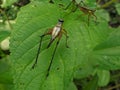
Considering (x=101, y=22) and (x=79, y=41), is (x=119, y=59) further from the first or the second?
(x=79, y=41)

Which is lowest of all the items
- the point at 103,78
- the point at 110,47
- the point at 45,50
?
the point at 103,78

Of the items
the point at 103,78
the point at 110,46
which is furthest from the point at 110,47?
the point at 103,78

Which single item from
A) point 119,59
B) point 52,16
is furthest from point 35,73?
point 119,59

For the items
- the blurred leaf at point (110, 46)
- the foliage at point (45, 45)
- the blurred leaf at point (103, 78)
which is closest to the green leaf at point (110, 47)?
the blurred leaf at point (110, 46)

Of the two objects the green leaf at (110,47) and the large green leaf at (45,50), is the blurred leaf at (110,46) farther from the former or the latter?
the large green leaf at (45,50)

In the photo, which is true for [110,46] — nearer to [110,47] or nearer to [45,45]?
[110,47]

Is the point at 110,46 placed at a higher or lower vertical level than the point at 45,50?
lower

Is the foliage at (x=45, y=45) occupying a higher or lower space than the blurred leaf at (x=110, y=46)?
higher

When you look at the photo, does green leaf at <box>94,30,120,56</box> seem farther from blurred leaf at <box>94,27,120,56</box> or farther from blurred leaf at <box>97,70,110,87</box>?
blurred leaf at <box>97,70,110,87</box>

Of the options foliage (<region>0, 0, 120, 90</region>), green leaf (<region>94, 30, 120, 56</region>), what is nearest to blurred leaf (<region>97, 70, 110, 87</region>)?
green leaf (<region>94, 30, 120, 56</region>)
